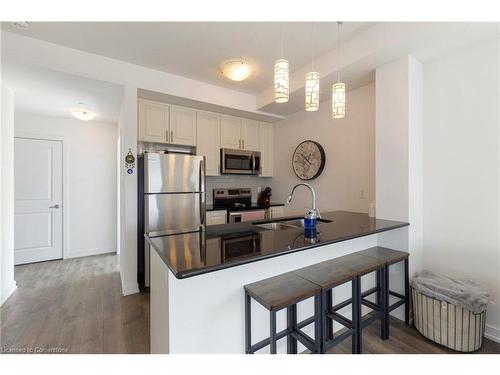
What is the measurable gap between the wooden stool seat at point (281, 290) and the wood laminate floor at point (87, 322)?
0.78 meters

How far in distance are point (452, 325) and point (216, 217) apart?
2631mm

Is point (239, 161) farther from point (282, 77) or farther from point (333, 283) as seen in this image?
point (333, 283)

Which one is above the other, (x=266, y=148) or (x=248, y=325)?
(x=266, y=148)

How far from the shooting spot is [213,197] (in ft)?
Answer: 12.6

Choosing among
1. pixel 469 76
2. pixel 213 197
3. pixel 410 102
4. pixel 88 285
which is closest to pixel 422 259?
pixel 410 102

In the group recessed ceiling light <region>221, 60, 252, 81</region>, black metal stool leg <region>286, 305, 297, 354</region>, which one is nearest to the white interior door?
recessed ceiling light <region>221, 60, 252, 81</region>

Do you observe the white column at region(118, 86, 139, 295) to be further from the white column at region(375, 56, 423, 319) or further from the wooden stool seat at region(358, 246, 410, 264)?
the white column at region(375, 56, 423, 319)

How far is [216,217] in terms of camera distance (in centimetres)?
333

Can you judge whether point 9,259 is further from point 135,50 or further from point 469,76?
point 469,76

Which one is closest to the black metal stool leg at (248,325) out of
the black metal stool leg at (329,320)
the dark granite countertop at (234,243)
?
the dark granite countertop at (234,243)

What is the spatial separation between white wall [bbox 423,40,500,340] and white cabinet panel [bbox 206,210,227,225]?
2384 millimetres

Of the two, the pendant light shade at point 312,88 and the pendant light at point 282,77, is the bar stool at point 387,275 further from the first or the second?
the pendant light at point 282,77

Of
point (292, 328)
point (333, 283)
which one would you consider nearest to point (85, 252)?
point (292, 328)
